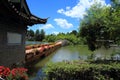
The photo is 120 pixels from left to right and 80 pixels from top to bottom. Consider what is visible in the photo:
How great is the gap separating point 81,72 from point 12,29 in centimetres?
358

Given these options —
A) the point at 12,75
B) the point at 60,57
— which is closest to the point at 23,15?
the point at 12,75

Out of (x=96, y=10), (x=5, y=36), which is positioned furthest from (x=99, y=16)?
(x=5, y=36)

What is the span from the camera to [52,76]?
8.40m

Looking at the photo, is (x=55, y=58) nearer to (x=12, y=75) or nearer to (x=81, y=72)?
(x=81, y=72)

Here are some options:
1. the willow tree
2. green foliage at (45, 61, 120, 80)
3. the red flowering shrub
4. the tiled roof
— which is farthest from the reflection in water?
the red flowering shrub

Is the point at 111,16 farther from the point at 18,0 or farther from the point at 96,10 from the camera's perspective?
the point at 18,0

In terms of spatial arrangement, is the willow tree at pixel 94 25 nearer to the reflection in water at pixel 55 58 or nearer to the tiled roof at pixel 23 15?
the reflection in water at pixel 55 58

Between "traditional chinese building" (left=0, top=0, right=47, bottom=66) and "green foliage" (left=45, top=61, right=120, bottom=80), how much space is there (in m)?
2.16

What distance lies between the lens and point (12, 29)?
10.3 meters

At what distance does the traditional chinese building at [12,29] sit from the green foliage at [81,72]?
85.0 inches

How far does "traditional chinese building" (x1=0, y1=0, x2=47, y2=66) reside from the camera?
844cm

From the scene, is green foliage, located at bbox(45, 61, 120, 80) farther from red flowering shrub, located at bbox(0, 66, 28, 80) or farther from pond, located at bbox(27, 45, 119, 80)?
pond, located at bbox(27, 45, 119, 80)

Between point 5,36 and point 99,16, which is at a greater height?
point 99,16

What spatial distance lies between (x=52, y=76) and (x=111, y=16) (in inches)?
201
